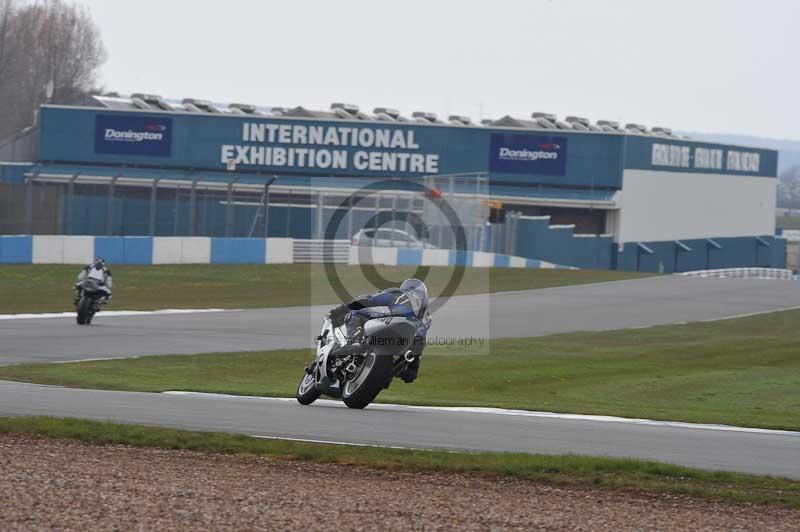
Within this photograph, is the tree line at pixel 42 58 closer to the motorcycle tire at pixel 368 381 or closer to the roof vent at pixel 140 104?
the roof vent at pixel 140 104

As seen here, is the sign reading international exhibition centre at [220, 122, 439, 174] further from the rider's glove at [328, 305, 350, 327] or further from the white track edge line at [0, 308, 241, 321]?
the rider's glove at [328, 305, 350, 327]

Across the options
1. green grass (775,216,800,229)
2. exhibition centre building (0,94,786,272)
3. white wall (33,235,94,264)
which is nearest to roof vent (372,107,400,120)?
exhibition centre building (0,94,786,272)

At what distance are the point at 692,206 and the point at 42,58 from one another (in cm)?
6130

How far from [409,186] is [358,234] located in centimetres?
481

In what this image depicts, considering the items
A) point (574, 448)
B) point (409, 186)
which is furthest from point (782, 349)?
point (409, 186)

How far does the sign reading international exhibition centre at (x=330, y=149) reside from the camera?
67.3 meters

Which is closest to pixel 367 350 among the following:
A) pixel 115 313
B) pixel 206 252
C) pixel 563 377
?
pixel 563 377

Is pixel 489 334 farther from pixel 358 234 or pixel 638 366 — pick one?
pixel 358 234

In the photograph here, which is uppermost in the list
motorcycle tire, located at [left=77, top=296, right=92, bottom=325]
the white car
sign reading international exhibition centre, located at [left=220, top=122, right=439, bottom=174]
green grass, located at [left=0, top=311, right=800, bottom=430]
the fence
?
sign reading international exhibition centre, located at [left=220, top=122, right=439, bottom=174]

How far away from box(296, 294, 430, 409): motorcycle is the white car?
2881cm

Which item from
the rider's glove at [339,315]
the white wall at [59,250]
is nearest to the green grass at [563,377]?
the rider's glove at [339,315]

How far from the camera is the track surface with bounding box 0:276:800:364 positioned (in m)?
21.3

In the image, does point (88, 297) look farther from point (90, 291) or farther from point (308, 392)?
point (308, 392)

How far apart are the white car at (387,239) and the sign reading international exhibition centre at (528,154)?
24.2m
